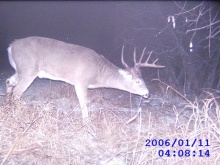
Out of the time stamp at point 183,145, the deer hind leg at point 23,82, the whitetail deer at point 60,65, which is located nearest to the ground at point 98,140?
the time stamp at point 183,145

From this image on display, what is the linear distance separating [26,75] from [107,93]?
3.09m

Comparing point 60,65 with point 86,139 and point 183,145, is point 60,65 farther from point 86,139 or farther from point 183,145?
point 183,145

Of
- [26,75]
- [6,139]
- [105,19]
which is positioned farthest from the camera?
[105,19]

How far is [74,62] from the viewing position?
7762 millimetres

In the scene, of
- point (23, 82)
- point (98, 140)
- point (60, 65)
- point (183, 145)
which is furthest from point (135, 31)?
point (183, 145)

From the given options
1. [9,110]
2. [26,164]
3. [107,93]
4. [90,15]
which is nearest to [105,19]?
[90,15]

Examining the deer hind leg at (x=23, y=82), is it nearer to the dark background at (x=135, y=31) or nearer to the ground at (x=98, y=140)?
the ground at (x=98, y=140)

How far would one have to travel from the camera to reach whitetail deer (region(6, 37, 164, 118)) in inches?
301

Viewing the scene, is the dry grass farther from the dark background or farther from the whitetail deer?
the dark background

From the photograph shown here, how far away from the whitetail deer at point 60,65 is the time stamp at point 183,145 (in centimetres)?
244

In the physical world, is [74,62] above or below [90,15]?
below

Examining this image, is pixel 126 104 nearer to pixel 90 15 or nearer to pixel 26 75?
pixel 26 75

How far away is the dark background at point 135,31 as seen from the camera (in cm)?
965

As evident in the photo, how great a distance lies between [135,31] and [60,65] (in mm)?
4495
